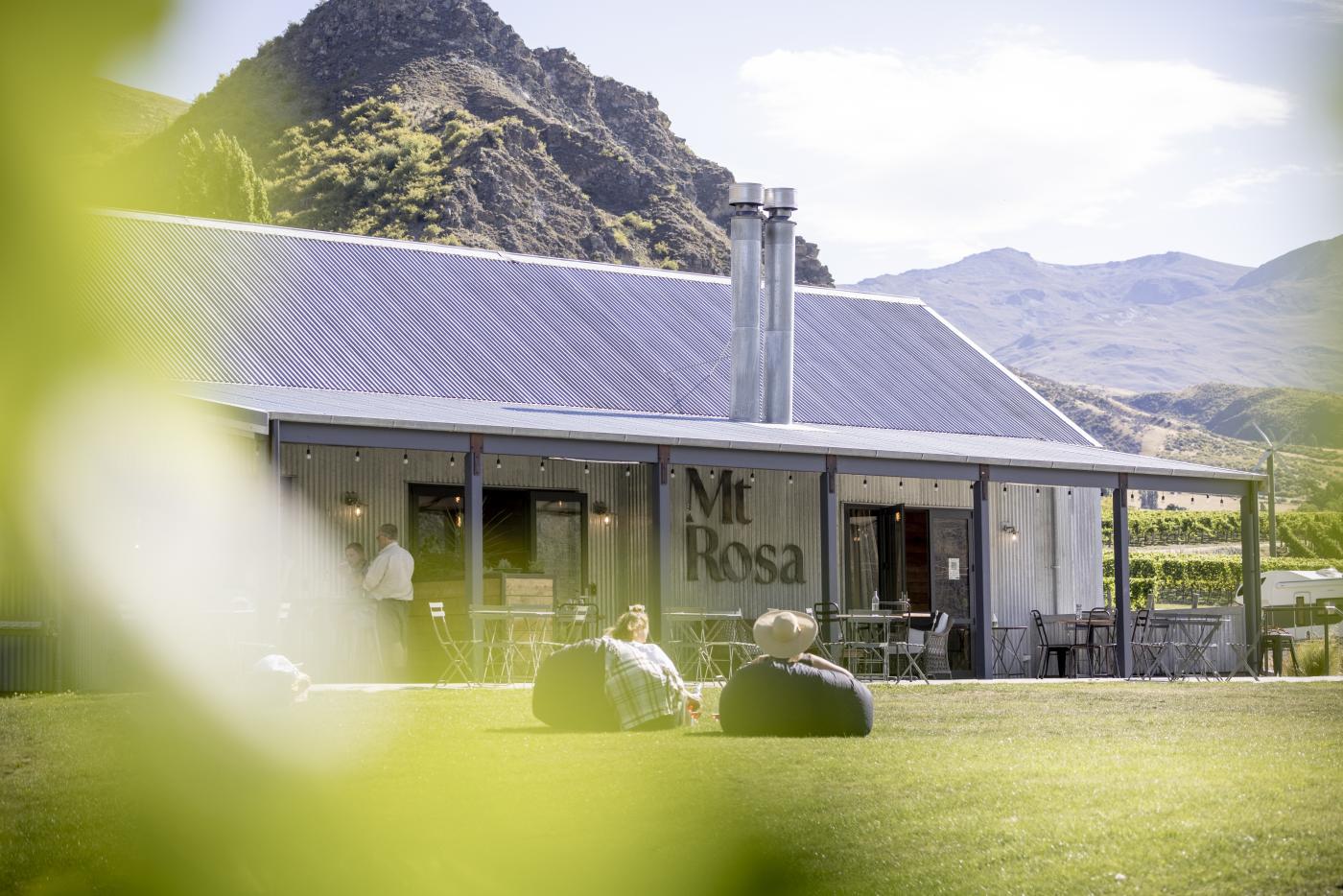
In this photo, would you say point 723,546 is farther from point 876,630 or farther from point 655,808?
point 655,808

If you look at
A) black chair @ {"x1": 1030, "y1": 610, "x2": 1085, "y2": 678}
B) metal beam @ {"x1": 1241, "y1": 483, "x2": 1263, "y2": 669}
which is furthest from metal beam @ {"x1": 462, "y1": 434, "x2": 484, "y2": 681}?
metal beam @ {"x1": 1241, "y1": 483, "x2": 1263, "y2": 669}

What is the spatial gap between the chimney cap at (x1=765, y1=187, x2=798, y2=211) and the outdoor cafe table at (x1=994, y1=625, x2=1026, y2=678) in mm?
5417

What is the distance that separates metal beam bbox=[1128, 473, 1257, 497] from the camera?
17141mm

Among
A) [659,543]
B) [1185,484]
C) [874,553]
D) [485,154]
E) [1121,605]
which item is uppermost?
[485,154]

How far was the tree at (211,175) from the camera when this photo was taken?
284 centimetres

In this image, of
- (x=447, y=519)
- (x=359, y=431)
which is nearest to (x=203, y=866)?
(x=359, y=431)

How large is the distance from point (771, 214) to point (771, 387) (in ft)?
7.65

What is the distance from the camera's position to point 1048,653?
18719 millimetres

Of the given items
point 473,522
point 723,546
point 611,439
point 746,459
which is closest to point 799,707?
point 473,522

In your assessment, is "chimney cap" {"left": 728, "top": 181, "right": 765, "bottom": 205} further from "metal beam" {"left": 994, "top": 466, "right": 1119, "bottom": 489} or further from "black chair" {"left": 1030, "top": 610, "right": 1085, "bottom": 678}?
"black chair" {"left": 1030, "top": 610, "right": 1085, "bottom": 678}

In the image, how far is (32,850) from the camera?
16.2 ft

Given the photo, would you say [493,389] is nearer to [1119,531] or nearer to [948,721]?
[1119,531]

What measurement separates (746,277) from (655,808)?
1393 centimetres

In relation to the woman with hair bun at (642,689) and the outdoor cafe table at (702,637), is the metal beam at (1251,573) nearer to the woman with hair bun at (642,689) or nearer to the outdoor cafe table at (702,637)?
the outdoor cafe table at (702,637)
